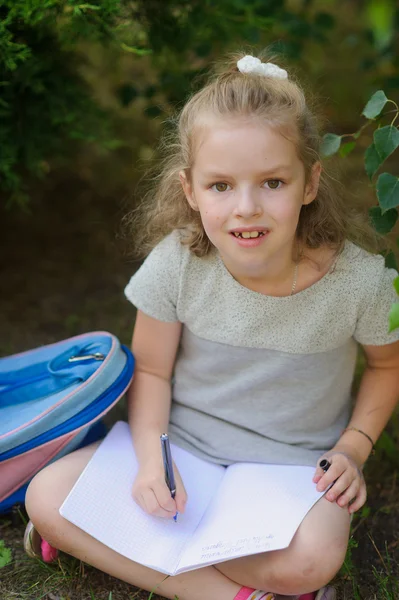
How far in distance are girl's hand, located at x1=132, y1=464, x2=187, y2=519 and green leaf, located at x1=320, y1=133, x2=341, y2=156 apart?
2.70 ft

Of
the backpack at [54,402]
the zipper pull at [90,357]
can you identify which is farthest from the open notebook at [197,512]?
the zipper pull at [90,357]

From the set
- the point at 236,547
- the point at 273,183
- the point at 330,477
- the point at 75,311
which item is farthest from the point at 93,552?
the point at 75,311

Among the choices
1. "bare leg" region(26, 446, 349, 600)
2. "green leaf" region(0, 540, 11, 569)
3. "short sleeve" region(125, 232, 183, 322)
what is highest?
"short sleeve" region(125, 232, 183, 322)

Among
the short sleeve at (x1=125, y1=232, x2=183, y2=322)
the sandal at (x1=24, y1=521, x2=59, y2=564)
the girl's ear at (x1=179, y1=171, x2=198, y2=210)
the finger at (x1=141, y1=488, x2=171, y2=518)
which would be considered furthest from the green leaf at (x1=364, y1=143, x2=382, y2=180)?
the sandal at (x1=24, y1=521, x2=59, y2=564)

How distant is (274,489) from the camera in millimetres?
1716

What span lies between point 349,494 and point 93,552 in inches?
23.6

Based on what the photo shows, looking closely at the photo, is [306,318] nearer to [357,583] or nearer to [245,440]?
[245,440]

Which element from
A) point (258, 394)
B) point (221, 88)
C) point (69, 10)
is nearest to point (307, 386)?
point (258, 394)

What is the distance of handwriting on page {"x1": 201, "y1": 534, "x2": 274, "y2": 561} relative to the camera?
5.12ft

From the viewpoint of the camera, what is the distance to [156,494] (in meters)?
1.67

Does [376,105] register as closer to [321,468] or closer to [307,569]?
[321,468]

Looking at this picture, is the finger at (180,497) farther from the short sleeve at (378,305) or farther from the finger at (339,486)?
the short sleeve at (378,305)

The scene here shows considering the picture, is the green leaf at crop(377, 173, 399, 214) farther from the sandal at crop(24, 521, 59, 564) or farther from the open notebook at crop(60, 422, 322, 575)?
the sandal at crop(24, 521, 59, 564)

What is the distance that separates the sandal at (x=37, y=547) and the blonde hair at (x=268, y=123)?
0.78 metres
